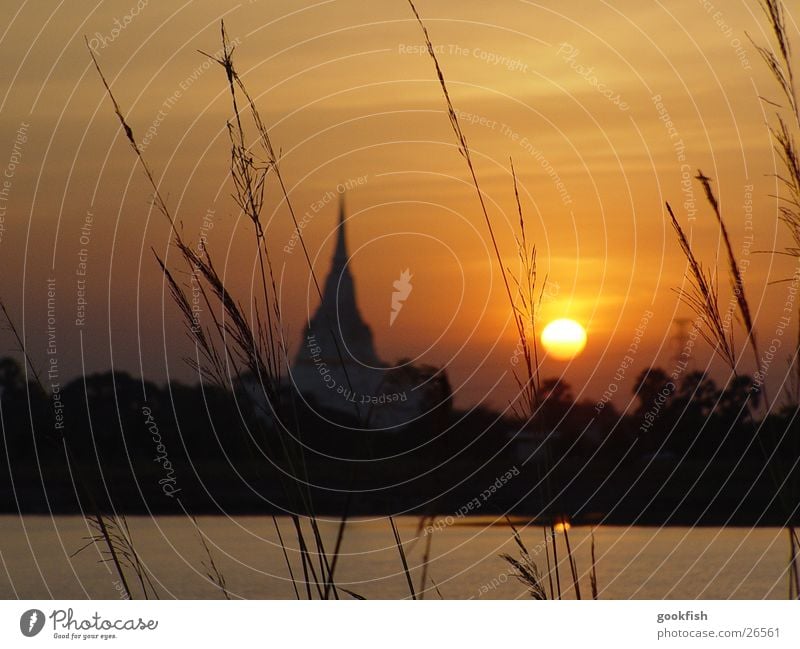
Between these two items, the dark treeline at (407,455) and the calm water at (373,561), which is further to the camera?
the calm water at (373,561)

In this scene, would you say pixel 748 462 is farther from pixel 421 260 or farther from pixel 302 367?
pixel 421 260

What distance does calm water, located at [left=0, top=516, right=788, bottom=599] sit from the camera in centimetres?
2269
